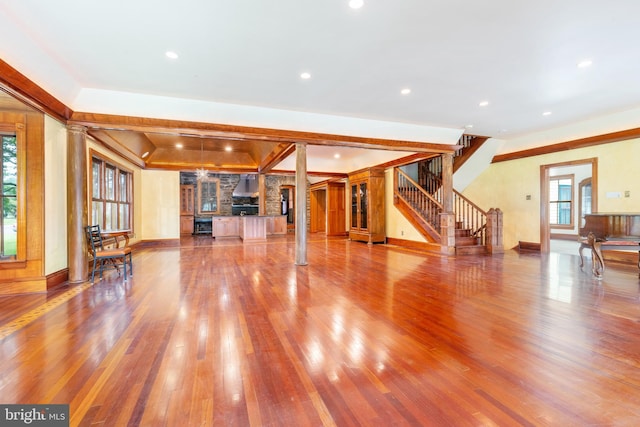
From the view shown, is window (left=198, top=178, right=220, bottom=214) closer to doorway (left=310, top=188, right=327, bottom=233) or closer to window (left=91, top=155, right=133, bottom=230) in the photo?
doorway (left=310, top=188, right=327, bottom=233)

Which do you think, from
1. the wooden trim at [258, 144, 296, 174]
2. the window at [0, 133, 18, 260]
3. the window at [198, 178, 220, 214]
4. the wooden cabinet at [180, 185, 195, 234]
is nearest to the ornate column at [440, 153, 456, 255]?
the wooden trim at [258, 144, 296, 174]

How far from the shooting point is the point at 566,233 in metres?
10.1

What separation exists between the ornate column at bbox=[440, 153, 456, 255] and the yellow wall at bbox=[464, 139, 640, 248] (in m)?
2.48

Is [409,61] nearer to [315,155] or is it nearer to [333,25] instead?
[333,25]

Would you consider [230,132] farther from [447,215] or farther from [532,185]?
[532,185]

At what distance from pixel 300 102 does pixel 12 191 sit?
14.4 ft

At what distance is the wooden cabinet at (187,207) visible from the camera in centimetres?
1220

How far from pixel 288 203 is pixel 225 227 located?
3.58 m

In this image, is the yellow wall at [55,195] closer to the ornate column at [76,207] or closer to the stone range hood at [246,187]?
the ornate column at [76,207]

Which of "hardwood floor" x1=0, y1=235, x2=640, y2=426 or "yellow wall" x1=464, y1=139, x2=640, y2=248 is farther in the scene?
"yellow wall" x1=464, y1=139, x2=640, y2=248

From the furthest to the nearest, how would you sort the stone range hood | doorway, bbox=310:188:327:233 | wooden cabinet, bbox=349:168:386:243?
doorway, bbox=310:188:327:233, the stone range hood, wooden cabinet, bbox=349:168:386:243

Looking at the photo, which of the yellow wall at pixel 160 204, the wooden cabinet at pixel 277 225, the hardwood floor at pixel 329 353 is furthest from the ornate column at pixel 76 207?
the wooden cabinet at pixel 277 225

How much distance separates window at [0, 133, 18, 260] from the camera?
3.93 metres

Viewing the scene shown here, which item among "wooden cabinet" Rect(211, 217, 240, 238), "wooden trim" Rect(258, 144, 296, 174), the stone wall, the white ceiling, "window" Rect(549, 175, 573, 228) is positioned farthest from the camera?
the stone wall
